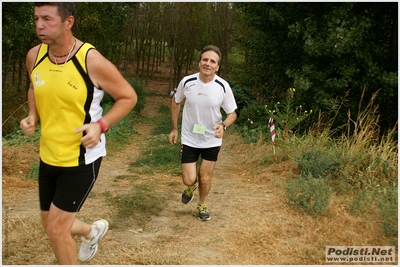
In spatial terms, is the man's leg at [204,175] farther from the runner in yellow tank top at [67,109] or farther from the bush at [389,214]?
the runner in yellow tank top at [67,109]

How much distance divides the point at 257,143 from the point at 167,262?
686 centimetres

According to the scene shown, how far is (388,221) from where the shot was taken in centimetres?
491

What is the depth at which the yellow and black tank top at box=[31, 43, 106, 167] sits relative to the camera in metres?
3.17

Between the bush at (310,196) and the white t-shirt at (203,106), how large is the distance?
1230 millimetres

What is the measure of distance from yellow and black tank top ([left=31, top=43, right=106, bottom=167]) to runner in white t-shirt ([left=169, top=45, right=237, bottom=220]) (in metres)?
2.26

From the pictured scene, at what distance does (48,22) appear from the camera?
3.16m

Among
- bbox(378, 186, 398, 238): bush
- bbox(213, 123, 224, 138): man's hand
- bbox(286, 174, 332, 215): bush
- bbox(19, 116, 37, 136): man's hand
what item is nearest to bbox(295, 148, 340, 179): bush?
bbox(286, 174, 332, 215): bush

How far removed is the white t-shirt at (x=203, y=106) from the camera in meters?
5.52

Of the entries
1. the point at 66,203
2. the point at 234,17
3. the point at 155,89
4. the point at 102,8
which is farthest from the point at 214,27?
the point at 66,203

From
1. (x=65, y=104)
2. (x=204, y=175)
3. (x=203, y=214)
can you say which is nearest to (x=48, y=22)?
(x=65, y=104)

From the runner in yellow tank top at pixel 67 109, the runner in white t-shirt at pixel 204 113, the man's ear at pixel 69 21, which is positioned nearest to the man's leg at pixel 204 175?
the runner in white t-shirt at pixel 204 113

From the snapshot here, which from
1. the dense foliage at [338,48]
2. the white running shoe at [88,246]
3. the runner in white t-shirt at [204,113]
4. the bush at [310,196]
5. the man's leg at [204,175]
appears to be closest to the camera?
the white running shoe at [88,246]

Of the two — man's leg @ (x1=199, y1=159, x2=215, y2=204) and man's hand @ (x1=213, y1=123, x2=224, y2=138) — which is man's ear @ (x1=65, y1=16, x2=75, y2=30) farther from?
man's leg @ (x1=199, y1=159, x2=215, y2=204)

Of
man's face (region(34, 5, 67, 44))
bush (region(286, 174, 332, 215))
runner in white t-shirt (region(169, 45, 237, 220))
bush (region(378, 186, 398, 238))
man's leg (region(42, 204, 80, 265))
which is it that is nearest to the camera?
man's face (region(34, 5, 67, 44))
